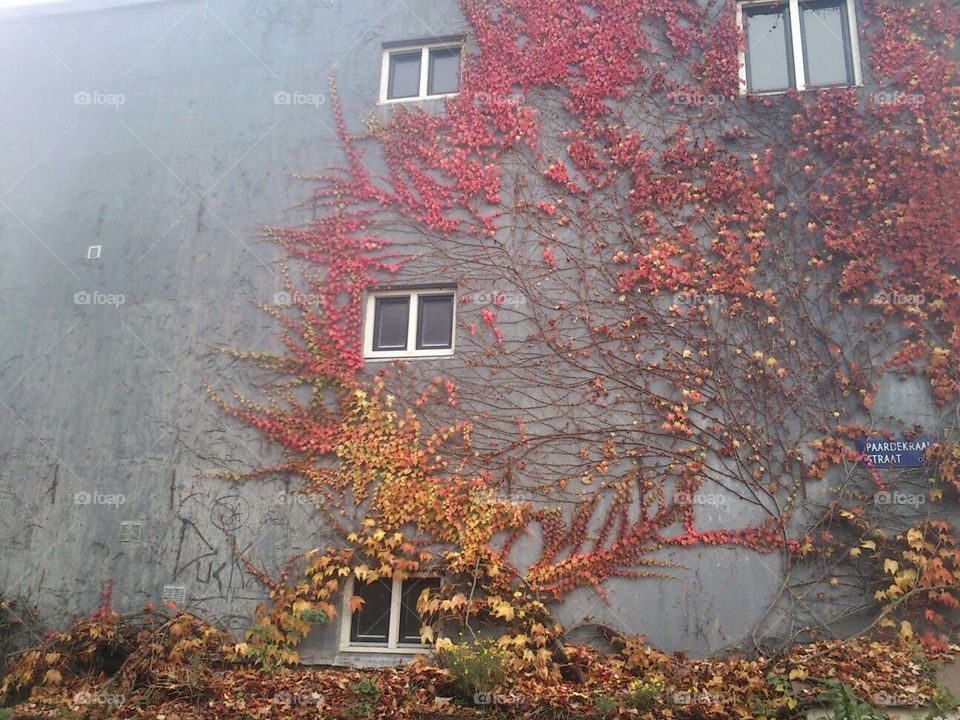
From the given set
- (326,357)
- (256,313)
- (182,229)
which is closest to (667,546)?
(326,357)

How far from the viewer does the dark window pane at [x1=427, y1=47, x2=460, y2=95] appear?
10.1 m

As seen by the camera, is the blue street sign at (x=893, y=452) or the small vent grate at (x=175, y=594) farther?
the small vent grate at (x=175, y=594)

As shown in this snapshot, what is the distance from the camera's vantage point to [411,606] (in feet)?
27.7

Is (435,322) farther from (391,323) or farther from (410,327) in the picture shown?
(391,323)

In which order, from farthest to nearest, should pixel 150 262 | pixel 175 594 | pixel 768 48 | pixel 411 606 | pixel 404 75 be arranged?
pixel 404 75
pixel 150 262
pixel 768 48
pixel 175 594
pixel 411 606

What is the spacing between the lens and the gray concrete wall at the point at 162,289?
8.78m

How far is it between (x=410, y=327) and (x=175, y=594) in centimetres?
378

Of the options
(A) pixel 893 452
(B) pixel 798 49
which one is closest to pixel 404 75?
(B) pixel 798 49

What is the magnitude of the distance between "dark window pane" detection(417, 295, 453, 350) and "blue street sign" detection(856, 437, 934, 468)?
4303 millimetres

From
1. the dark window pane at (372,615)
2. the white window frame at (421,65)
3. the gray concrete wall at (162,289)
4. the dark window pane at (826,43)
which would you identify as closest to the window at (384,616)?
the dark window pane at (372,615)

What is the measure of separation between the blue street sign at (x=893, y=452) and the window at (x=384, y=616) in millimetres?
4376

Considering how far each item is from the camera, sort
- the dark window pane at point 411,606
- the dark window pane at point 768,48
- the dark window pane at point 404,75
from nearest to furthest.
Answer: the dark window pane at point 411,606 < the dark window pane at point 768,48 < the dark window pane at point 404,75

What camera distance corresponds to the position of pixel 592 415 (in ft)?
28.0

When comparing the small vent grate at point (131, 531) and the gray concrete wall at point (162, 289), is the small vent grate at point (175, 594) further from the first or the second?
the small vent grate at point (131, 531)
